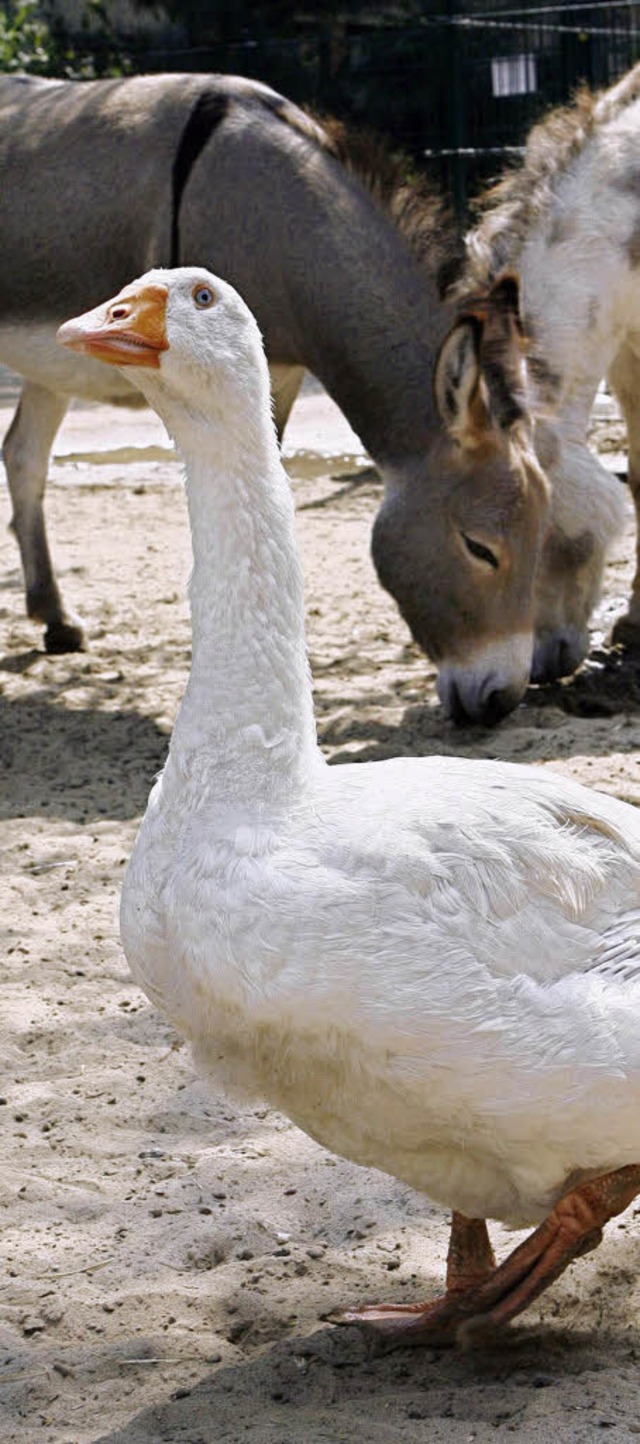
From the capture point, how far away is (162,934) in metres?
2.72

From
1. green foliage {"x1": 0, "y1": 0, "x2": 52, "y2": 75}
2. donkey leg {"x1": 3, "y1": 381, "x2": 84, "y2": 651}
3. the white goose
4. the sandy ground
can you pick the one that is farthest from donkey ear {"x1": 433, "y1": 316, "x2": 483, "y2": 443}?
green foliage {"x1": 0, "y1": 0, "x2": 52, "y2": 75}

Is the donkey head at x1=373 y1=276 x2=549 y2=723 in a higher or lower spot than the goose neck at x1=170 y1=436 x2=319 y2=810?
lower

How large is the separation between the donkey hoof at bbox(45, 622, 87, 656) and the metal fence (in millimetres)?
6548

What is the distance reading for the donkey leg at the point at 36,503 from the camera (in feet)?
23.2

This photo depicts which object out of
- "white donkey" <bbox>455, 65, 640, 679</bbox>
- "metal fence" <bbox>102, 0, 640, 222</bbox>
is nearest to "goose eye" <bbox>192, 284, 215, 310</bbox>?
"white donkey" <bbox>455, 65, 640, 679</bbox>

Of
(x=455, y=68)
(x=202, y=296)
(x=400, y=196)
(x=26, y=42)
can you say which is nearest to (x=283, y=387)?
(x=400, y=196)

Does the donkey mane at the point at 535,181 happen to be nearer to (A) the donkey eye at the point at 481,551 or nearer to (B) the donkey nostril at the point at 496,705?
(A) the donkey eye at the point at 481,551

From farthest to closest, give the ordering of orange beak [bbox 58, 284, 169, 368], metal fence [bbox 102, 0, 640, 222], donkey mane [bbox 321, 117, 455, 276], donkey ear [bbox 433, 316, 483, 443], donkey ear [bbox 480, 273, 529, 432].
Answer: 1. metal fence [bbox 102, 0, 640, 222]
2. donkey mane [bbox 321, 117, 455, 276]
3. donkey ear [bbox 480, 273, 529, 432]
4. donkey ear [bbox 433, 316, 483, 443]
5. orange beak [bbox 58, 284, 169, 368]

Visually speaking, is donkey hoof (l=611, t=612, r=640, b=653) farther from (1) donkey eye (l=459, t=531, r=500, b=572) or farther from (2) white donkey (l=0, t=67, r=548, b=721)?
(1) donkey eye (l=459, t=531, r=500, b=572)

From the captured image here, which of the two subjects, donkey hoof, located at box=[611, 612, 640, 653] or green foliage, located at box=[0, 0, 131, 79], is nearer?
donkey hoof, located at box=[611, 612, 640, 653]

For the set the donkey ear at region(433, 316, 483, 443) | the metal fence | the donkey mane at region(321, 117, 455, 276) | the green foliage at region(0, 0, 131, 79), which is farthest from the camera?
the green foliage at region(0, 0, 131, 79)

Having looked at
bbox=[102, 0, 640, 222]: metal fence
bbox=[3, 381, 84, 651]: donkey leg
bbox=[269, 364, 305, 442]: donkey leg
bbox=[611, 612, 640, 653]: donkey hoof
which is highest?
bbox=[102, 0, 640, 222]: metal fence

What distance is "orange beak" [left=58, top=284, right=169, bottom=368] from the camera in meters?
2.85

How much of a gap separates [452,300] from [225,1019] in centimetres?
405
